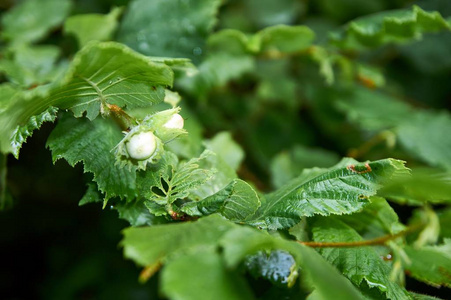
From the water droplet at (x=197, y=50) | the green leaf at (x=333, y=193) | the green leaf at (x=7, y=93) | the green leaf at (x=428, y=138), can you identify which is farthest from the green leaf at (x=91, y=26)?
the green leaf at (x=428, y=138)

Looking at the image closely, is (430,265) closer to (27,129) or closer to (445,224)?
(445,224)

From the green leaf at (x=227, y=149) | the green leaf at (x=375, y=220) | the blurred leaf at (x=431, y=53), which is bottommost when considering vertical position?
the blurred leaf at (x=431, y=53)

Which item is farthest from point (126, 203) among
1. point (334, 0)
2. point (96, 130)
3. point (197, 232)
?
point (334, 0)

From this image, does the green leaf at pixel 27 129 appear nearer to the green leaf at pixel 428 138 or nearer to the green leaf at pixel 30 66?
the green leaf at pixel 30 66

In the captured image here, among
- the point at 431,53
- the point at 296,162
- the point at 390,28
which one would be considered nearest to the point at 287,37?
the point at 390,28

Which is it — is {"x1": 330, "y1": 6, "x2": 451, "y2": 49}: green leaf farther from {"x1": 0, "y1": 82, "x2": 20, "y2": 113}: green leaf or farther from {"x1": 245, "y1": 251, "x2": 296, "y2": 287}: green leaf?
{"x1": 0, "y1": 82, "x2": 20, "y2": 113}: green leaf

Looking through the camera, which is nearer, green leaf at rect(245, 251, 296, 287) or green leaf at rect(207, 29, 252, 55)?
green leaf at rect(245, 251, 296, 287)

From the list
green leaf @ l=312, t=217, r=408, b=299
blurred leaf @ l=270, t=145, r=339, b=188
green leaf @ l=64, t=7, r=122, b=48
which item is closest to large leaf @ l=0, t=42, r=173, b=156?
green leaf @ l=312, t=217, r=408, b=299
